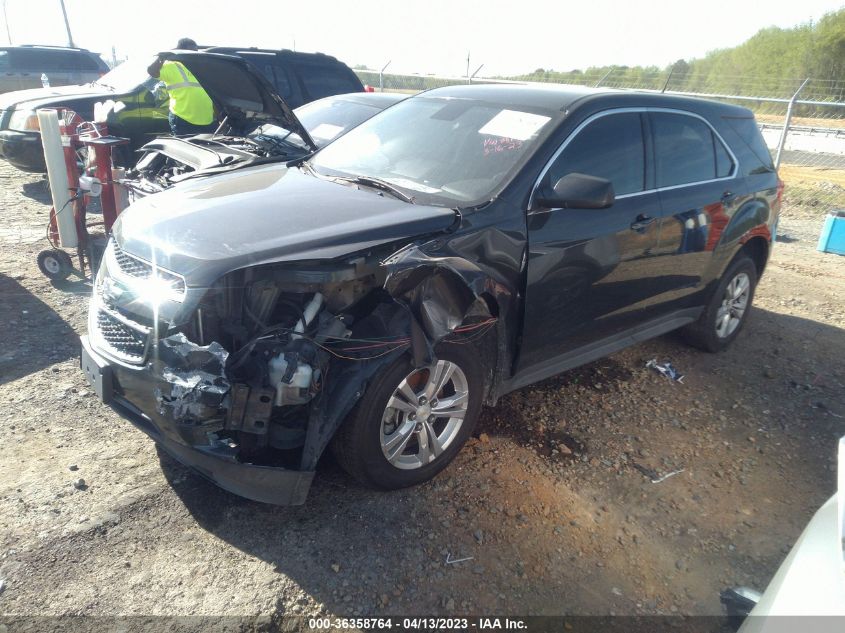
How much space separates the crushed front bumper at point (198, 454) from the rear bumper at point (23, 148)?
287 inches

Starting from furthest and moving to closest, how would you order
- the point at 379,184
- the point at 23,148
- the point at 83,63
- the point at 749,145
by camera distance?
1. the point at 83,63
2. the point at 23,148
3. the point at 749,145
4. the point at 379,184

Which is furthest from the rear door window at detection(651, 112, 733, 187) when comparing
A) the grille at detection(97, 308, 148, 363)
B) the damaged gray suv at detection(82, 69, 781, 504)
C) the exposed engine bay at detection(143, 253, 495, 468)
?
the grille at detection(97, 308, 148, 363)

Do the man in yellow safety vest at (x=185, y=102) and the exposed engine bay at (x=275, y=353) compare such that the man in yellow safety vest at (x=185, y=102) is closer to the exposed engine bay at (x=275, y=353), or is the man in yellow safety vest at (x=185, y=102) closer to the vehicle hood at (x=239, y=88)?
the vehicle hood at (x=239, y=88)

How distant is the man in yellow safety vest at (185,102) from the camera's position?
22.0 ft

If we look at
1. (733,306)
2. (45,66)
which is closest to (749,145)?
(733,306)

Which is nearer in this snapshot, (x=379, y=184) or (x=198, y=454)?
(x=198, y=454)

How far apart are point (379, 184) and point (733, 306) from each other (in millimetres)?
3299

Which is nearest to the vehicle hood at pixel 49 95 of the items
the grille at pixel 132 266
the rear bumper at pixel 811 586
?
the grille at pixel 132 266

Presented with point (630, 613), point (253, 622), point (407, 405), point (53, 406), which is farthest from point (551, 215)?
point (53, 406)

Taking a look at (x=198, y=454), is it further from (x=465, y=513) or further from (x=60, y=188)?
(x=60, y=188)

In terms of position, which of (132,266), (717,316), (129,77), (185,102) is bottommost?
(717,316)

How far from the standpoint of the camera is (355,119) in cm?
692

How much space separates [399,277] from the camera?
260 centimetres

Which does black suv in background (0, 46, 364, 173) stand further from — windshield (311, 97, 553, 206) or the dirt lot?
the dirt lot
